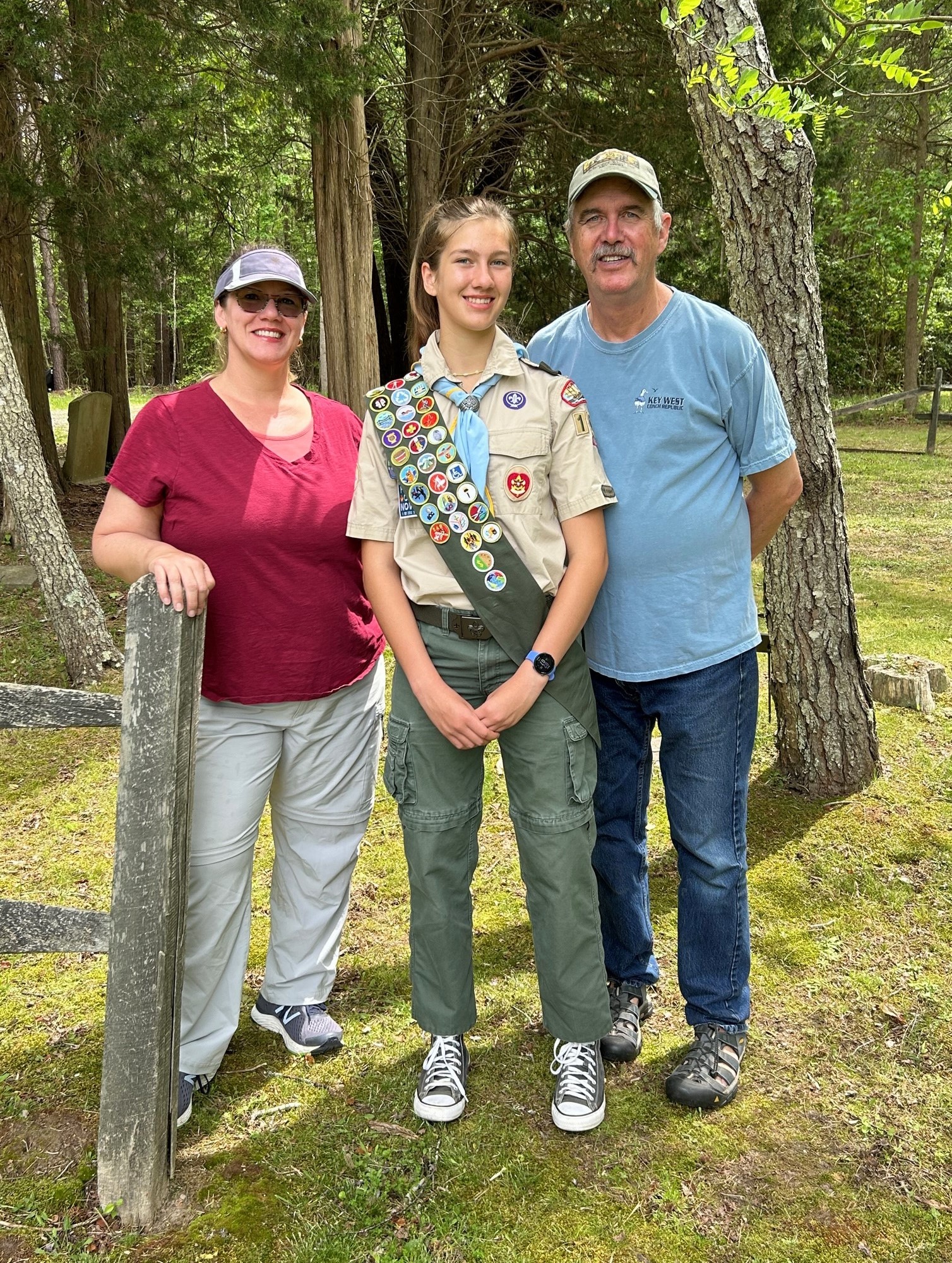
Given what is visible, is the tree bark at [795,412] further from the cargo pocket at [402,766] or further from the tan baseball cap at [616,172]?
the cargo pocket at [402,766]

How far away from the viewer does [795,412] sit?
4094mm

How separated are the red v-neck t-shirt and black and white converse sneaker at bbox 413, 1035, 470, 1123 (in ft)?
3.21

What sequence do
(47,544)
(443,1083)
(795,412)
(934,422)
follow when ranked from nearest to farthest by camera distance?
(443,1083) → (795,412) → (47,544) → (934,422)

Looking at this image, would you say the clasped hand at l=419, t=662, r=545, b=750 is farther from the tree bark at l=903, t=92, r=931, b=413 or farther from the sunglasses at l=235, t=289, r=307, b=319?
the tree bark at l=903, t=92, r=931, b=413

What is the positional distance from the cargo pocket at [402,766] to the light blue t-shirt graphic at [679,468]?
1.80ft

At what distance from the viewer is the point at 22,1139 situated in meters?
2.66

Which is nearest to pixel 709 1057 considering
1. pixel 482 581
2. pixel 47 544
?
pixel 482 581

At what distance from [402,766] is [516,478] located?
725mm

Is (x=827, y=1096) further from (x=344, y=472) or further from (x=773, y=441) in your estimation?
(x=344, y=472)

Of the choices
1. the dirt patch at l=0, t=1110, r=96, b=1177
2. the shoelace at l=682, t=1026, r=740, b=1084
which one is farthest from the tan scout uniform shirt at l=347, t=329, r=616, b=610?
the dirt patch at l=0, t=1110, r=96, b=1177

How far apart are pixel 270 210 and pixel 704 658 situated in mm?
22377

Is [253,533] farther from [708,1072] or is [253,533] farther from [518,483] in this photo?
[708,1072]

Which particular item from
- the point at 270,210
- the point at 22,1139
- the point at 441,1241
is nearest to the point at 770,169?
the point at 441,1241

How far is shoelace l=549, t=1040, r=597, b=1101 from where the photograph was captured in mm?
2625
